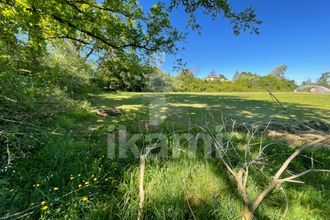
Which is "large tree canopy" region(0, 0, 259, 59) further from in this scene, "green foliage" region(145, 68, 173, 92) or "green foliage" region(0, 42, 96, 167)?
"green foliage" region(145, 68, 173, 92)

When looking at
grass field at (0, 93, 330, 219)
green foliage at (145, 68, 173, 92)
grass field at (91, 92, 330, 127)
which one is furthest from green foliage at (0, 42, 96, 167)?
green foliage at (145, 68, 173, 92)

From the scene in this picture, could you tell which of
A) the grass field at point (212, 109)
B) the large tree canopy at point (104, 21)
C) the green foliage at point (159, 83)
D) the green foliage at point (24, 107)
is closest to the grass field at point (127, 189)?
the green foliage at point (24, 107)

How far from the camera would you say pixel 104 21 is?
5992 millimetres

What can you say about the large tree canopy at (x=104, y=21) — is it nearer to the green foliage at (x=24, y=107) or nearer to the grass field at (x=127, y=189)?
the green foliage at (x=24, y=107)

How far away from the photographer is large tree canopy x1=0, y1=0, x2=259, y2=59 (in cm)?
458

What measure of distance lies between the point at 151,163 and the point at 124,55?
5438 millimetres

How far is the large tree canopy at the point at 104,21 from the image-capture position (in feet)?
15.0

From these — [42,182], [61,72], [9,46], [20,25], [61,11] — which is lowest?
[42,182]

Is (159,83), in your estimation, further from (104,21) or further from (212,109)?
(104,21)

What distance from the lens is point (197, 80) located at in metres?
31.7

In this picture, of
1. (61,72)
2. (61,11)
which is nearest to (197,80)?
(61,72)

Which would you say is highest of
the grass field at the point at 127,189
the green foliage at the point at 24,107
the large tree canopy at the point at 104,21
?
the large tree canopy at the point at 104,21

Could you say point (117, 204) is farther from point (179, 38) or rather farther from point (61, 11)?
point (179, 38)

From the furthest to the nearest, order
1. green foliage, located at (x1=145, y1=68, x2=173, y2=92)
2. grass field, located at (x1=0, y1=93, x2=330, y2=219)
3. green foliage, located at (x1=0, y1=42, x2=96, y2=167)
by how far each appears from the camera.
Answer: green foliage, located at (x1=145, y1=68, x2=173, y2=92) < green foliage, located at (x1=0, y1=42, x2=96, y2=167) < grass field, located at (x1=0, y1=93, x2=330, y2=219)
